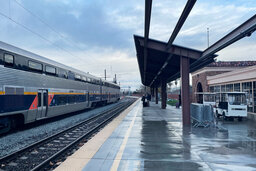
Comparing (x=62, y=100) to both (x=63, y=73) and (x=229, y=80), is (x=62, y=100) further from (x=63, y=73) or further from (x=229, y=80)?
(x=229, y=80)

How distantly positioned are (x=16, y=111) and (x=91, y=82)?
13075 mm

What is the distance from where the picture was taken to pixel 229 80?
18328 mm

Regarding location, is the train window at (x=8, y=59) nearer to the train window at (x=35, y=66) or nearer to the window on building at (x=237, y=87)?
the train window at (x=35, y=66)

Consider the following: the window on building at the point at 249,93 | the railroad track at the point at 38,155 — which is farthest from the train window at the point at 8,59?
the window on building at the point at 249,93

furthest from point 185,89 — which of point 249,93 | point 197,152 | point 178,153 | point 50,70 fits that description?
point 50,70

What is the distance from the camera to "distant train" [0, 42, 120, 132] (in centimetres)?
866

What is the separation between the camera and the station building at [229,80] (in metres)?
14.7

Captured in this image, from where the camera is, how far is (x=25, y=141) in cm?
822

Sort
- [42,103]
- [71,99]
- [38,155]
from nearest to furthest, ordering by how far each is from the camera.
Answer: [38,155] < [42,103] < [71,99]

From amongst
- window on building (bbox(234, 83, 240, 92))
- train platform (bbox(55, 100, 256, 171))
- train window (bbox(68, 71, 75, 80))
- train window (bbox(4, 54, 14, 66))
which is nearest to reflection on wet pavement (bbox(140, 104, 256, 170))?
train platform (bbox(55, 100, 256, 171))

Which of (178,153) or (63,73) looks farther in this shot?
(63,73)

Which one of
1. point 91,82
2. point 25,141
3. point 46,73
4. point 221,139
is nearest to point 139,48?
point 46,73

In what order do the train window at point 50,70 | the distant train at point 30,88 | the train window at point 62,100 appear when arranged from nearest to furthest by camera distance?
the distant train at point 30,88 < the train window at point 50,70 < the train window at point 62,100

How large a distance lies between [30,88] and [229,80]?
16.3m
